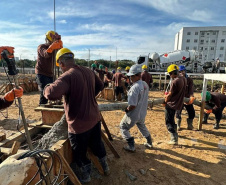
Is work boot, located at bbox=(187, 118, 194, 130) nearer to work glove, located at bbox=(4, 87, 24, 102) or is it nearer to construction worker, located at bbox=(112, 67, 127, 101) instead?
construction worker, located at bbox=(112, 67, 127, 101)

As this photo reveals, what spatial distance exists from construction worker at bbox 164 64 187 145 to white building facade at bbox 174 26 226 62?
4978cm

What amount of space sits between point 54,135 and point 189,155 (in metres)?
2.90

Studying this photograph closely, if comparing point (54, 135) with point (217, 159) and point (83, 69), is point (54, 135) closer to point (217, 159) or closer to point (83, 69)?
point (83, 69)

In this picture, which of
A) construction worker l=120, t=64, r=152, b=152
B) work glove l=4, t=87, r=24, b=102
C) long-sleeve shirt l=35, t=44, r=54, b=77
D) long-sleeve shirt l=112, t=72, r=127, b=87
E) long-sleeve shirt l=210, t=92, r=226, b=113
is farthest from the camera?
long-sleeve shirt l=112, t=72, r=127, b=87

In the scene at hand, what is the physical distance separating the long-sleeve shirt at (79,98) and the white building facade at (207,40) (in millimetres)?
52181

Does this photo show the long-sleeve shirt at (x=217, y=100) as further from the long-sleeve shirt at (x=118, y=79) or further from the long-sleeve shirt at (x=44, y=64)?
the long-sleeve shirt at (x=44, y=64)

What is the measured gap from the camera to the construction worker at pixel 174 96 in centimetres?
392

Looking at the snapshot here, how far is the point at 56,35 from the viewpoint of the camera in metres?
3.33

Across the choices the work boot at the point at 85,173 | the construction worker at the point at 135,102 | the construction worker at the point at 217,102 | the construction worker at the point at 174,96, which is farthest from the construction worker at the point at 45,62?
the construction worker at the point at 217,102

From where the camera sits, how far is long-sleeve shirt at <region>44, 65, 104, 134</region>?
2.11 meters

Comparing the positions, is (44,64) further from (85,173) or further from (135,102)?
(85,173)

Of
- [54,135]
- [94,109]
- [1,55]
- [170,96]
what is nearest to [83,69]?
[94,109]

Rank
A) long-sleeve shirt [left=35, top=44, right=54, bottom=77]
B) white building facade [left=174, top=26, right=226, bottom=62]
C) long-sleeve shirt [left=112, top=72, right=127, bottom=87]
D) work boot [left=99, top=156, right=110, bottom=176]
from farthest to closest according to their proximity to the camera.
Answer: white building facade [left=174, top=26, right=226, bottom=62]
long-sleeve shirt [left=112, top=72, right=127, bottom=87]
long-sleeve shirt [left=35, top=44, right=54, bottom=77]
work boot [left=99, top=156, right=110, bottom=176]

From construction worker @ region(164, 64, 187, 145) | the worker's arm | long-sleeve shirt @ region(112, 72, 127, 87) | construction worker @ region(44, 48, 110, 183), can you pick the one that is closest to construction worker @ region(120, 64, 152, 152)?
construction worker @ region(164, 64, 187, 145)
